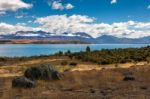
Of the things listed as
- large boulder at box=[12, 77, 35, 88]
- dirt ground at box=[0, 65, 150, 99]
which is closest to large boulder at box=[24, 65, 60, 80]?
dirt ground at box=[0, 65, 150, 99]

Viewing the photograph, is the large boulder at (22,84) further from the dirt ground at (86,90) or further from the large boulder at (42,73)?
the large boulder at (42,73)

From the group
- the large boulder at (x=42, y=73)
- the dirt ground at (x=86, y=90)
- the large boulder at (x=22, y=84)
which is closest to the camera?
the dirt ground at (x=86, y=90)

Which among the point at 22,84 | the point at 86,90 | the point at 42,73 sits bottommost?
the point at 86,90

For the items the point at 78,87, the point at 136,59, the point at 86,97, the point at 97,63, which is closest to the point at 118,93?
the point at 86,97

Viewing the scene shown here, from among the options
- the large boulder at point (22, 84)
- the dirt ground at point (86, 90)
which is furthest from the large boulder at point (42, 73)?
the large boulder at point (22, 84)

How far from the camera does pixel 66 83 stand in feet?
80.3

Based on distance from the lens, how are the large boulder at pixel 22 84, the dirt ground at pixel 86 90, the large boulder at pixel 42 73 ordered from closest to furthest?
1. the dirt ground at pixel 86 90
2. the large boulder at pixel 22 84
3. the large boulder at pixel 42 73

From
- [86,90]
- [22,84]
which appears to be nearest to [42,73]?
[22,84]

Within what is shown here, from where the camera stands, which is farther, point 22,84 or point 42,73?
point 42,73

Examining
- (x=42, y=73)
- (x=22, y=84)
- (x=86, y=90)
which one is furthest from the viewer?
(x=42, y=73)

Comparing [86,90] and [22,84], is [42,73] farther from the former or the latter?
[86,90]

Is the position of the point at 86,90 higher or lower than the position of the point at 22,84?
lower

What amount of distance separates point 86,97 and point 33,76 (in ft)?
32.3

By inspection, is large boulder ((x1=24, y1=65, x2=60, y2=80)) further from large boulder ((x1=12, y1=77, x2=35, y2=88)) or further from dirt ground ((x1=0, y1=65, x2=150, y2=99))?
large boulder ((x1=12, y1=77, x2=35, y2=88))
